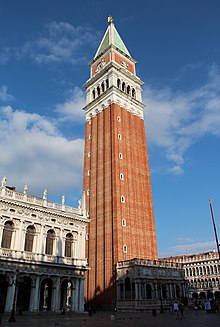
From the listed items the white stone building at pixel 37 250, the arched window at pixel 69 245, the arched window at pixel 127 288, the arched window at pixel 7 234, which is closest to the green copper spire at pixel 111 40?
the white stone building at pixel 37 250

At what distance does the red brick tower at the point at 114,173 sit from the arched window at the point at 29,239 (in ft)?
45.2

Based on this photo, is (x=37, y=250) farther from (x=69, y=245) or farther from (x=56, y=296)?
(x=56, y=296)

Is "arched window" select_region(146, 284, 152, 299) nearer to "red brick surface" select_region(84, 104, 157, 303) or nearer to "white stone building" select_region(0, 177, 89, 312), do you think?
"red brick surface" select_region(84, 104, 157, 303)

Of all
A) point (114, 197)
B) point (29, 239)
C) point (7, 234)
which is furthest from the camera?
point (114, 197)

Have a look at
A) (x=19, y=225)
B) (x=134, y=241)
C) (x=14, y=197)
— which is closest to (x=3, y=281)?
(x=19, y=225)

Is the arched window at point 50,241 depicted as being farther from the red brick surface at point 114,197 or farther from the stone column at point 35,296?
the red brick surface at point 114,197

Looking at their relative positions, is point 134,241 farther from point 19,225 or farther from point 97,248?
point 19,225

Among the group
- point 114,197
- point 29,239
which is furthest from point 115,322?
point 114,197

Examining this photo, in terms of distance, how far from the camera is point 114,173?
168 feet

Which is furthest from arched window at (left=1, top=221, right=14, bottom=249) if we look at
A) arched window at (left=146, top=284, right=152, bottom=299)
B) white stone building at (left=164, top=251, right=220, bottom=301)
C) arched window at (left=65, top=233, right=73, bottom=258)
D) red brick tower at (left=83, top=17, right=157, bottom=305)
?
white stone building at (left=164, top=251, right=220, bottom=301)

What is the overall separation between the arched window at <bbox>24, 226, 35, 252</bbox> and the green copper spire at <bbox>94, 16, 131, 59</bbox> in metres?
46.5

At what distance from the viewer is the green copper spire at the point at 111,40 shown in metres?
68.4

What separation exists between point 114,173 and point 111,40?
33485mm

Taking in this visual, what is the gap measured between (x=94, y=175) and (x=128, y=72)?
24674mm
